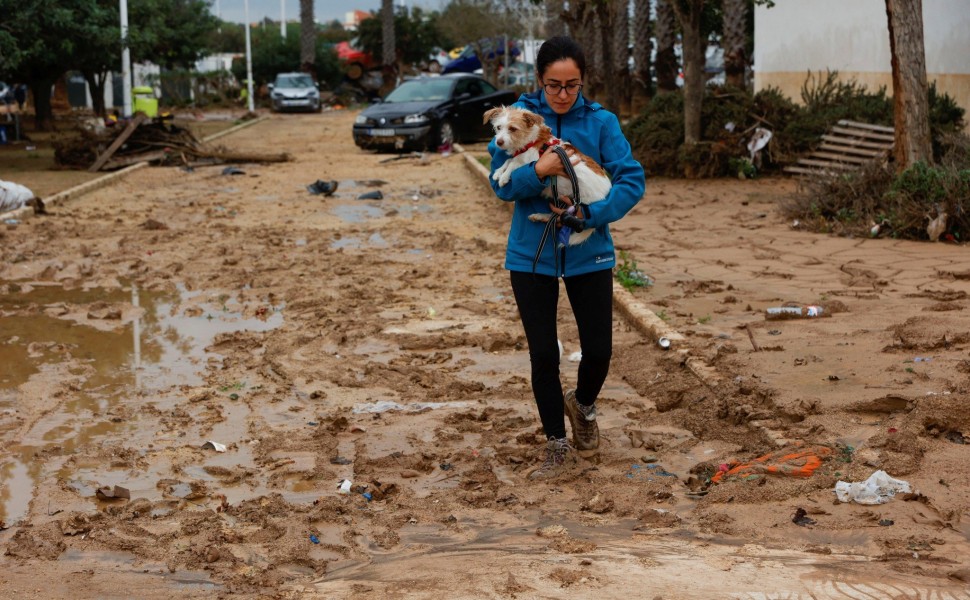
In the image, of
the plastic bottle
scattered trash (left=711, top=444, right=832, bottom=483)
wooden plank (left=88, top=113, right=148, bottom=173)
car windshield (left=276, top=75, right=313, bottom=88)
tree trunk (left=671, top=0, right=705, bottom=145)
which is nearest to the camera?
scattered trash (left=711, top=444, right=832, bottom=483)

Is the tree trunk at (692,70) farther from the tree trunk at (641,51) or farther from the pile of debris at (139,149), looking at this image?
the tree trunk at (641,51)

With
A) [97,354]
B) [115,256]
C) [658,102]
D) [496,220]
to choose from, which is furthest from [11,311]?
[658,102]

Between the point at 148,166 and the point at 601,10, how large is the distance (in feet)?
30.4

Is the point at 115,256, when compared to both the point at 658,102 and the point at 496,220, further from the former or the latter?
the point at 658,102

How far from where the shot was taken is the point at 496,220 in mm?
14352

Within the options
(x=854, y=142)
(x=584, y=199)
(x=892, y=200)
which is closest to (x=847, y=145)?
(x=854, y=142)

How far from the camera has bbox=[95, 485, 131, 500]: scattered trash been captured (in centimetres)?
505

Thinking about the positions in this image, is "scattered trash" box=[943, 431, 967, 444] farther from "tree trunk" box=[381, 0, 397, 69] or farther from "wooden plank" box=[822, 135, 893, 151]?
"tree trunk" box=[381, 0, 397, 69]

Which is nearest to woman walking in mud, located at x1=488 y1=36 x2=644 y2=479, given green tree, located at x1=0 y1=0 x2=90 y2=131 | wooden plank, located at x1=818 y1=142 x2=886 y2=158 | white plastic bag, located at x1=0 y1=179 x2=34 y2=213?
white plastic bag, located at x1=0 y1=179 x2=34 y2=213

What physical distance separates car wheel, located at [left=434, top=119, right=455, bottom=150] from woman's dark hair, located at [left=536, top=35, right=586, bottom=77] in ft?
69.1

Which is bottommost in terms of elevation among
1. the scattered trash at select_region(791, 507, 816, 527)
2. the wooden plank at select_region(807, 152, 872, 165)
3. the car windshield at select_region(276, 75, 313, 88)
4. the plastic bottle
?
the scattered trash at select_region(791, 507, 816, 527)

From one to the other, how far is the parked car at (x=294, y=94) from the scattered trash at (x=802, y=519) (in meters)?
45.4

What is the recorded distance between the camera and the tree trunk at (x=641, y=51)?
3306cm

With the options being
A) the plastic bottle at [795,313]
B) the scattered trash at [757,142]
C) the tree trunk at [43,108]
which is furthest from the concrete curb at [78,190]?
the tree trunk at [43,108]
